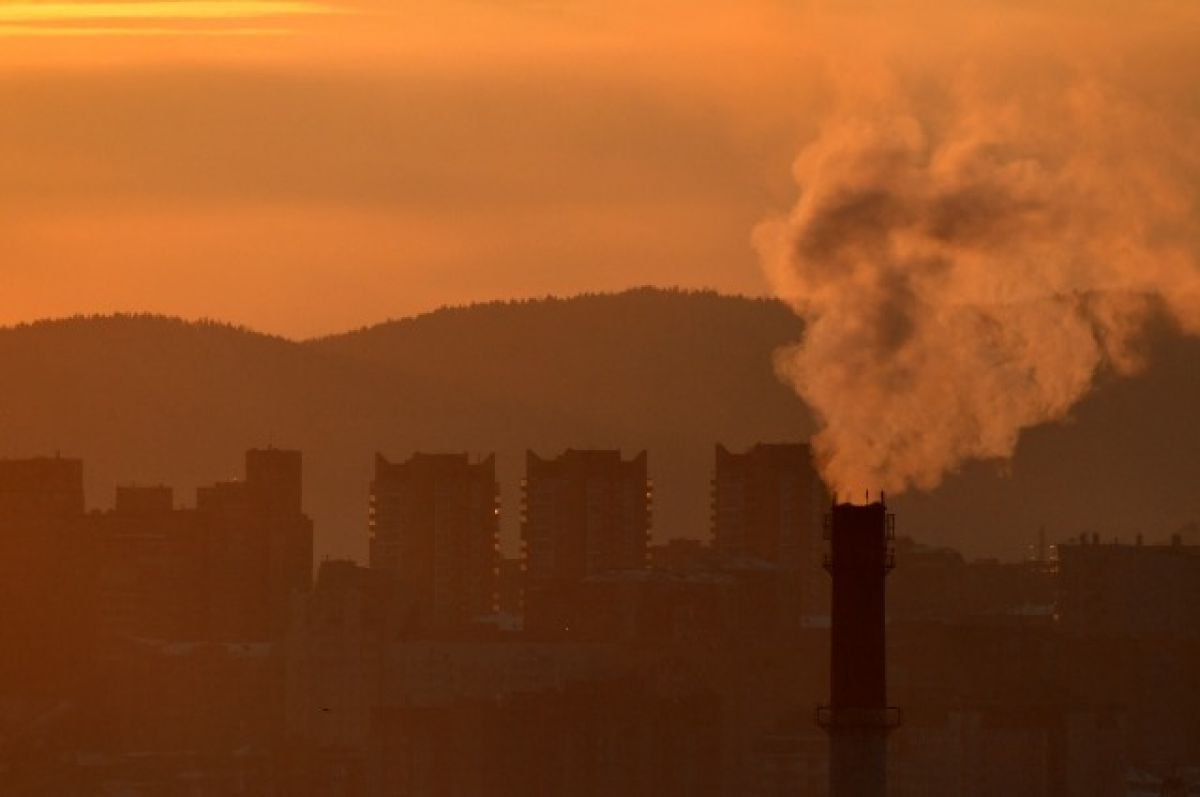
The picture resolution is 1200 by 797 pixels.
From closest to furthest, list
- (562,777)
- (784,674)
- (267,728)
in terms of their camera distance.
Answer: (562,777), (784,674), (267,728)

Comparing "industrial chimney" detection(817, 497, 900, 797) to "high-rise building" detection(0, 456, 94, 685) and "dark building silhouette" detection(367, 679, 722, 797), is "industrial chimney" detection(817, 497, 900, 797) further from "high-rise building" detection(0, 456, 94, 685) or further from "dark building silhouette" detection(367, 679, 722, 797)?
"high-rise building" detection(0, 456, 94, 685)

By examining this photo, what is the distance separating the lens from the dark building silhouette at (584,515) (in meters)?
158

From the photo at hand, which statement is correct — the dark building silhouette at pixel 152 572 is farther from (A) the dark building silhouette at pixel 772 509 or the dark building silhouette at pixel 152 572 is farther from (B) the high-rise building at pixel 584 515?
(A) the dark building silhouette at pixel 772 509

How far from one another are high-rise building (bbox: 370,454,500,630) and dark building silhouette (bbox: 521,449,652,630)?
258cm

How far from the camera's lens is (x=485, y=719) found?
11619cm

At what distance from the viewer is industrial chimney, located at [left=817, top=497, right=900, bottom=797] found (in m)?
67.2

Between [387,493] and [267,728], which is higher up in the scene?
[387,493]

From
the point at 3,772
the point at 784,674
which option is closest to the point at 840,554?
the point at 784,674

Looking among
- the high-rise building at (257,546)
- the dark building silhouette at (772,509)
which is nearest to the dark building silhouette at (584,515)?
the dark building silhouette at (772,509)

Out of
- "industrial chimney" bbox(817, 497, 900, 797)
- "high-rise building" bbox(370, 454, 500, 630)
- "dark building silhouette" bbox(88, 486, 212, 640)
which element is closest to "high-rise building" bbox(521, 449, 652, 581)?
"high-rise building" bbox(370, 454, 500, 630)

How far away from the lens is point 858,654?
6781cm

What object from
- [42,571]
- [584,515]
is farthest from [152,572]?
[584,515]

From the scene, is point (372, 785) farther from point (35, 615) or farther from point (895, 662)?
point (35, 615)

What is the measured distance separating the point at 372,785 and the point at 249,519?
50101 mm
